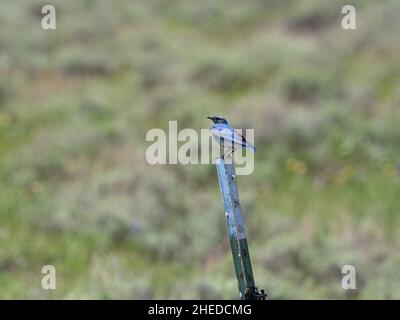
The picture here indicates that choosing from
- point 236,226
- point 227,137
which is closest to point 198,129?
point 227,137

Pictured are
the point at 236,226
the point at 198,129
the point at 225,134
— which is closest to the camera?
the point at 236,226

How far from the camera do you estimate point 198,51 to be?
1422 cm

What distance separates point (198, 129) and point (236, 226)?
7.31 meters

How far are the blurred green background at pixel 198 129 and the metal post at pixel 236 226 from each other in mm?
2755

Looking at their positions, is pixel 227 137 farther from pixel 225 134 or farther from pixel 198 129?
pixel 198 129

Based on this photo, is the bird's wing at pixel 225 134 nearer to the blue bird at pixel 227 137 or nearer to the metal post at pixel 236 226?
the blue bird at pixel 227 137

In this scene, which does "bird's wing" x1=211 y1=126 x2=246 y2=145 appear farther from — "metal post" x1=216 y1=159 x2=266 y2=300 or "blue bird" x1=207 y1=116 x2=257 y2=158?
"metal post" x1=216 y1=159 x2=266 y2=300

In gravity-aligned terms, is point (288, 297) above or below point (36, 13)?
below

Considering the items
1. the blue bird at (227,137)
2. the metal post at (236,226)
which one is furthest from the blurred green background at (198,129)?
the metal post at (236,226)

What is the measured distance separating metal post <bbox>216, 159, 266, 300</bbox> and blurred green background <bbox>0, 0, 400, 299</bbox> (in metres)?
2.76

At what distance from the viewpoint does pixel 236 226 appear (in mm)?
3990

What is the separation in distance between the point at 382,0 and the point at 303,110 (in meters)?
5.87
